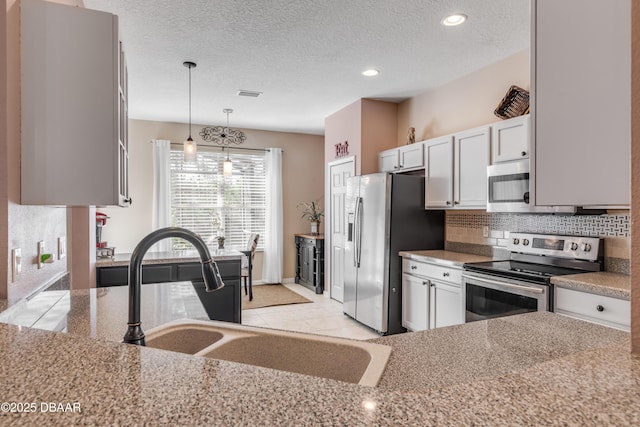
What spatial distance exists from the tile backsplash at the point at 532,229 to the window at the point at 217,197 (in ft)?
11.3

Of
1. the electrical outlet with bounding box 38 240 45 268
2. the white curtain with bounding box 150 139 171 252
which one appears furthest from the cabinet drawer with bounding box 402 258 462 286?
the white curtain with bounding box 150 139 171 252

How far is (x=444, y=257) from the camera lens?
11.5 ft

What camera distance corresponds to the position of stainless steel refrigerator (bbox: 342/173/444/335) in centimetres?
386

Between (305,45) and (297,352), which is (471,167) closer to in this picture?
(305,45)

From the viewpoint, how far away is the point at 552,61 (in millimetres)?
1021

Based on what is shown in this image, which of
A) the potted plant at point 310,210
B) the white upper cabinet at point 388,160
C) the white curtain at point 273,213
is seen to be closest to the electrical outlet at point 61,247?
the white upper cabinet at point 388,160

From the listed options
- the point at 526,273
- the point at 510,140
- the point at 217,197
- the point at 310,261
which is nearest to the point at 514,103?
the point at 510,140

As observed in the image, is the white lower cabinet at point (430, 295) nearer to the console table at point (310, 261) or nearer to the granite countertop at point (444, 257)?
the granite countertop at point (444, 257)

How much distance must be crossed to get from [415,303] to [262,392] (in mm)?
3466

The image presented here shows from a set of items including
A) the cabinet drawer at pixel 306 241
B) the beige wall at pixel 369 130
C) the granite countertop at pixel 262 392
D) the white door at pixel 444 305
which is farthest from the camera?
the cabinet drawer at pixel 306 241

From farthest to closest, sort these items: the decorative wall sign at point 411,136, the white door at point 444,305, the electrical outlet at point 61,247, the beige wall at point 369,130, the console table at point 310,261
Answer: the console table at point 310,261 → the beige wall at point 369,130 → the decorative wall sign at point 411,136 → the white door at point 444,305 → the electrical outlet at point 61,247

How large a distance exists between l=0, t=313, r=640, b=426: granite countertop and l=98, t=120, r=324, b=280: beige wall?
5.45m

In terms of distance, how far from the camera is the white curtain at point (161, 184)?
5.79 m

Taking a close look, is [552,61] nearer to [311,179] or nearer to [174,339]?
[174,339]
